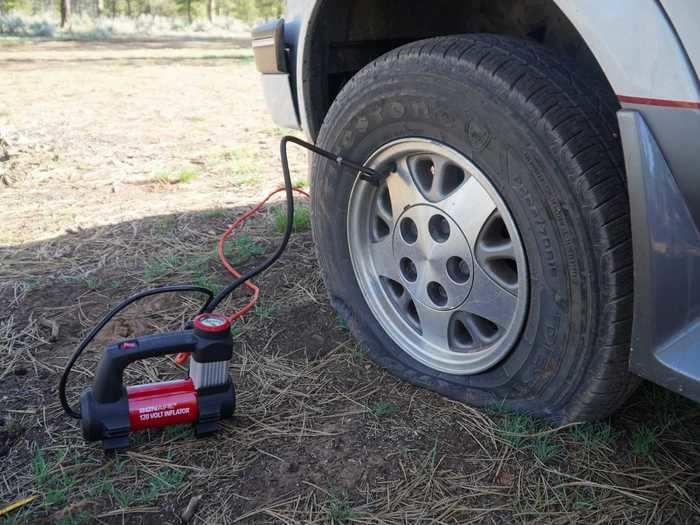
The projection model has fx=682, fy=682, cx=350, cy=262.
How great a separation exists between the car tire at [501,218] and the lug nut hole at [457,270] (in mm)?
26

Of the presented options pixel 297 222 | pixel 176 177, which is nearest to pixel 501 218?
pixel 297 222

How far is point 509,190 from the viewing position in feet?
6.31

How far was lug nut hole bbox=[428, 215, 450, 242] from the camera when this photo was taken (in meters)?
2.21

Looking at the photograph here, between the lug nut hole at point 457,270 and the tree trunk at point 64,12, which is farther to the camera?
the tree trunk at point 64,12

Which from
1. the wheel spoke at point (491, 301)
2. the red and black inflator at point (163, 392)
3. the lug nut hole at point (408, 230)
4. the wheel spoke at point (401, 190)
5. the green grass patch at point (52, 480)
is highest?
the wheel spoke at point (401, 190)

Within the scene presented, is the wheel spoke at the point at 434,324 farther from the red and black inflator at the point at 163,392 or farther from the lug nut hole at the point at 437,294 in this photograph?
the red and black inflator at the point at 163,392

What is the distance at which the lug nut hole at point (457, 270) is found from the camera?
2.20 metres

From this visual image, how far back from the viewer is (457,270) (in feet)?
7.26

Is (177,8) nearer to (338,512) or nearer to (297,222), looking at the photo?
(297,222)

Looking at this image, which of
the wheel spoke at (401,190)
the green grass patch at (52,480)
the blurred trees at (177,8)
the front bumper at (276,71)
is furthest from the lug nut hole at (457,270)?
the blurred trees at (177,8)

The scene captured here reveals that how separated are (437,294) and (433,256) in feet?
0.51

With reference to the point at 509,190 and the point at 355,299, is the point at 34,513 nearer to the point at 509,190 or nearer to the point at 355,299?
the point at 355,299

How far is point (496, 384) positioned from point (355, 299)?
68 centimetres

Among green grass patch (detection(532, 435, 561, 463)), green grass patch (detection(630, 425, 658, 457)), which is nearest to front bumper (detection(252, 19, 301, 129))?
green grass patch (detection(532, 435, 561, 463))
